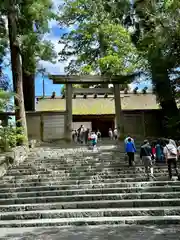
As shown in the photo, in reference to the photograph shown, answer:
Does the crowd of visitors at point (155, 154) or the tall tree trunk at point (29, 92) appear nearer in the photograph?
the crowd of visitors at point (155, 154)

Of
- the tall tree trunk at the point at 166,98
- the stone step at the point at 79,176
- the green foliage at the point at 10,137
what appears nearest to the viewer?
the stone step at the point at 79,176

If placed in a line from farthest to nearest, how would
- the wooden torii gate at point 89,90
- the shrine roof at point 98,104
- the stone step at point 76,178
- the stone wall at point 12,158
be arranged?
the shrine roof at point 98,104, the wooden torii gate at point 89,90, the stone wall at point 12,158, the stone step at point 76,178

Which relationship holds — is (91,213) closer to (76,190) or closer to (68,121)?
(76,190)

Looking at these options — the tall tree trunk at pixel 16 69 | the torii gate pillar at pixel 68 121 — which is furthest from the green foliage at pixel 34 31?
the torii gate pillar at pixel 68 121

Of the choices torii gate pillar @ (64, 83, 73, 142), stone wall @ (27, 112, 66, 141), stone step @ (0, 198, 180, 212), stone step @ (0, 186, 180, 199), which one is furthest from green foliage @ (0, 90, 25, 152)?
stone step @ (0, 198, 180, 212)

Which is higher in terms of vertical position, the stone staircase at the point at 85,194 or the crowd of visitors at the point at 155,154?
the crowd of visitors at the point at 155,154

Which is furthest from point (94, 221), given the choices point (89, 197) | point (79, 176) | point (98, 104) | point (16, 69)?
point (98, 104)

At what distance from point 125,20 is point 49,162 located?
1081 cm

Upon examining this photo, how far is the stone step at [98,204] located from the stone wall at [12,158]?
4.24m

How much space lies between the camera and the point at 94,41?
1340 inches

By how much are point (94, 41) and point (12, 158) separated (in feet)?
62.8

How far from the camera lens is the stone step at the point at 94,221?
9.62 meters

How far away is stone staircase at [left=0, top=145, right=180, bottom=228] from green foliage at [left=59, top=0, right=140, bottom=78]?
1457cm

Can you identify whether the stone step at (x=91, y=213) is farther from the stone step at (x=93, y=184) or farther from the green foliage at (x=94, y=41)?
the green foliage at (x=94, y=41)
